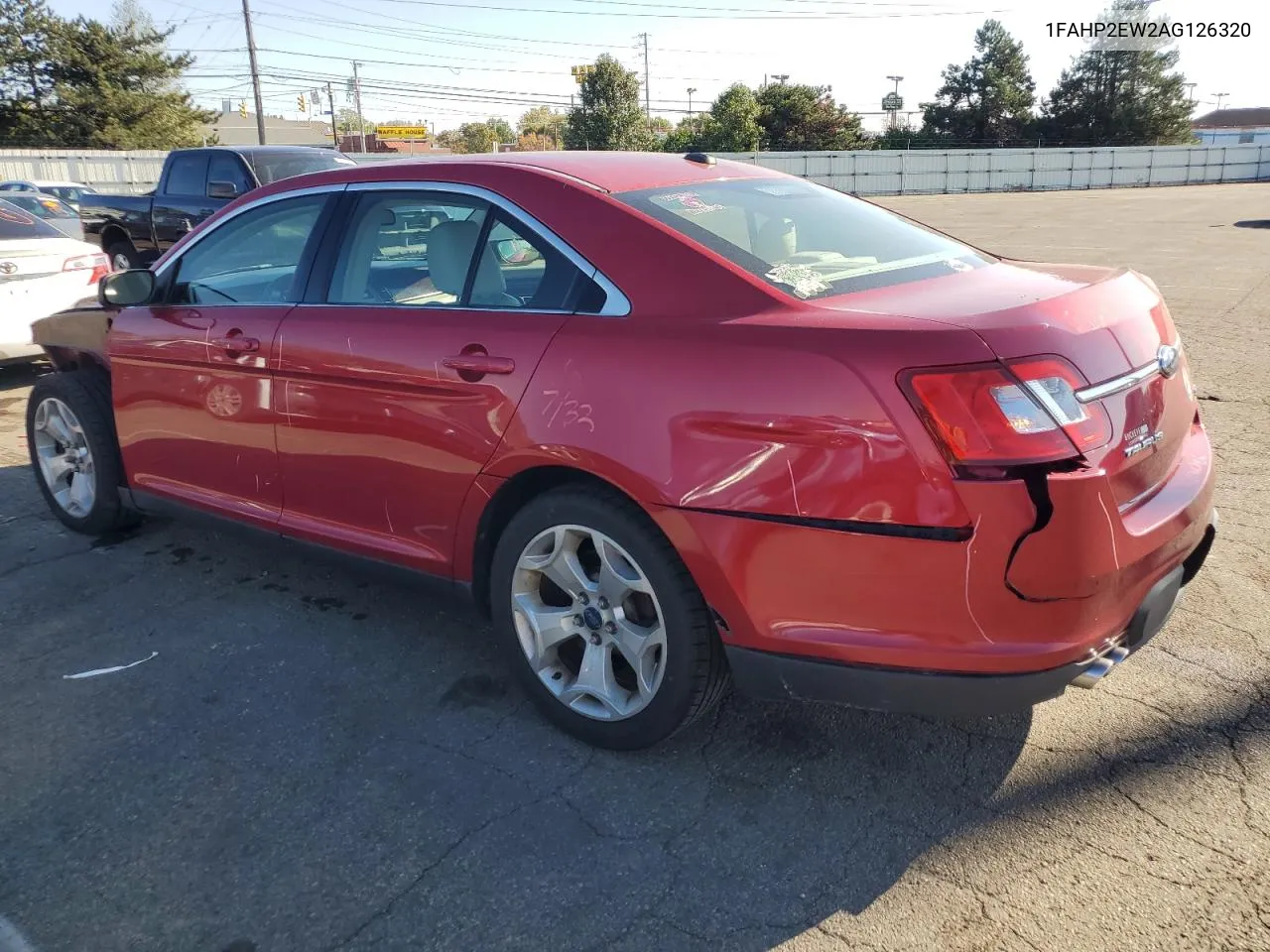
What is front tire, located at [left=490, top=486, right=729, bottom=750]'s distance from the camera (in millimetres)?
2658

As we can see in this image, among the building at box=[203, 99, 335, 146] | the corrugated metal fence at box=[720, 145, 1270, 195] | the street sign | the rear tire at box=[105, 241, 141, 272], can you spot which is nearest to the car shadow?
the rear tire at box=[105, 241, 141, 272]

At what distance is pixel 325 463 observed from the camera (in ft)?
11.5

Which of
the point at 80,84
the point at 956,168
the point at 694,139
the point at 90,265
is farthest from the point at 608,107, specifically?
the point at 90,265

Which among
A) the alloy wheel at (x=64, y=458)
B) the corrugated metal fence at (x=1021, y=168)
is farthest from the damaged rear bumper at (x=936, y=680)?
the corrugated metal fence at (x=1021, y=168)

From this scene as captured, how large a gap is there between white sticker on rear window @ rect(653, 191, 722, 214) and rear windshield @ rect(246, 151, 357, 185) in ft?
28.4

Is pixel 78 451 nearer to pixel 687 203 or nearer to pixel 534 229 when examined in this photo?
pixel 534 229

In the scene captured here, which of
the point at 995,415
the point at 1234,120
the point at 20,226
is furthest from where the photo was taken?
the point at 1234,120

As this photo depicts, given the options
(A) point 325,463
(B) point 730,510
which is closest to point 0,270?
(A) point 325,463

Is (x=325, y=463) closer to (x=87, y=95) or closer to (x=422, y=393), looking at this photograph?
(x=422, y=393)

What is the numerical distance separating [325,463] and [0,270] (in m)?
5.76

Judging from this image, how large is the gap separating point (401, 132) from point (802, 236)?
334ft

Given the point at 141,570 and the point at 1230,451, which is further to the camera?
the point at 1230,451

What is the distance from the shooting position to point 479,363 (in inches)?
116

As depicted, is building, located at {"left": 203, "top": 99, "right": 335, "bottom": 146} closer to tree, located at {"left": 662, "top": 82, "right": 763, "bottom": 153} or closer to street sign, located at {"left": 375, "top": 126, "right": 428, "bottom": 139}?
street sign, located at {"left": 375, "top": 126, "right": 428, "bottom": 139}
